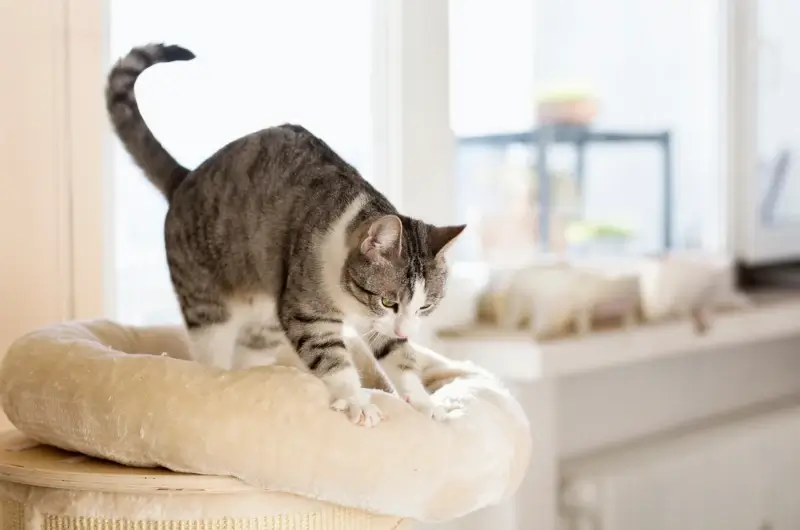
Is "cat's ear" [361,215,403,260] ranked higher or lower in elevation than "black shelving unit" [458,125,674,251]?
lower

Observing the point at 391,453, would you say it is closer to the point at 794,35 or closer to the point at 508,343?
the point at 508,343

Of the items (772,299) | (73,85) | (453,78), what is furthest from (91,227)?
(772,299)

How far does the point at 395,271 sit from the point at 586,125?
142 cm

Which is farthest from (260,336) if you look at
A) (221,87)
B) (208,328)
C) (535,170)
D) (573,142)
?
(573,142)

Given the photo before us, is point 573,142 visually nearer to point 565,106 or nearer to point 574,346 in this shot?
point 565,106

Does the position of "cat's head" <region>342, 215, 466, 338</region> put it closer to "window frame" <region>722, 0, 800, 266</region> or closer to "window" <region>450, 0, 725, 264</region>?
"window" <region>450, 0, 725, 264</region>

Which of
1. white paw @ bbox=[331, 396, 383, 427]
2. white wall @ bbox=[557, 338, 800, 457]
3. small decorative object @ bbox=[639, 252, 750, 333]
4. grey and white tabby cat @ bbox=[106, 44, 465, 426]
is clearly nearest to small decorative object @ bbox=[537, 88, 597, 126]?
small decorative object @ bbox=[639, 252, 750, 333]

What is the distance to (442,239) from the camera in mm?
982

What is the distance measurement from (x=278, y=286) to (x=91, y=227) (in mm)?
402

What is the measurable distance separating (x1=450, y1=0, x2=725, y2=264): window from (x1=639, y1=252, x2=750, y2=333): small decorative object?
0.25m

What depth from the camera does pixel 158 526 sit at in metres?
0.82

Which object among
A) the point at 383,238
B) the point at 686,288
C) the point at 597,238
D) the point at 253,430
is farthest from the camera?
the point at 597,238

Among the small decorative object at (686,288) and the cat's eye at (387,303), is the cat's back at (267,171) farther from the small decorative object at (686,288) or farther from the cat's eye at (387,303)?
the small decorative object at (686,288)

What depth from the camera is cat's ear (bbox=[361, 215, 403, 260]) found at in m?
0.91
